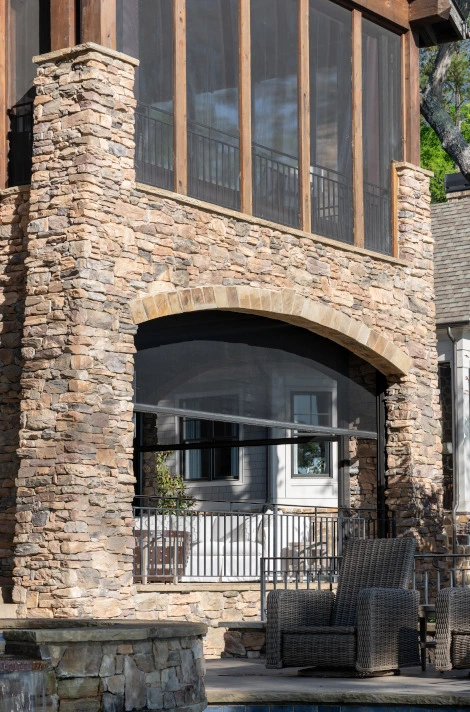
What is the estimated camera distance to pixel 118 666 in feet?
28.3

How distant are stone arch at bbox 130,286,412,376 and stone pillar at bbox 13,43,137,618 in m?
0.59

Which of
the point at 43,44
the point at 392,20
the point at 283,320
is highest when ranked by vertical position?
the point at 392,20

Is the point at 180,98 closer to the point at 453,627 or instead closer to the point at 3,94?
the point at 3,94

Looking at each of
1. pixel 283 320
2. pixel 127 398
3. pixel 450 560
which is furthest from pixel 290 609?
pixel 450 560

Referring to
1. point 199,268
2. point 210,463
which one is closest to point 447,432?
point 210,463

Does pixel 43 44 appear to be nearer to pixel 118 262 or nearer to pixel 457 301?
pixel 118 262

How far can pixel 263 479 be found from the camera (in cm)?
2308

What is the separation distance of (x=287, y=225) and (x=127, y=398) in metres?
3.79

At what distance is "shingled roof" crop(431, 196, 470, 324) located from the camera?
A: 22.3 m

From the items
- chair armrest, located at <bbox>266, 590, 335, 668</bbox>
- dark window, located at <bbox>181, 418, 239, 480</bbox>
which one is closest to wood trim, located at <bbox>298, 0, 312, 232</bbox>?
chair armrest, located at <bbox>266, 590, 335, 668</bbox>

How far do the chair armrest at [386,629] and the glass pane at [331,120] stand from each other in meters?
7.10

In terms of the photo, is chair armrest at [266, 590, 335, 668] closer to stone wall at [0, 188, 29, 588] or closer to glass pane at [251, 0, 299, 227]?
stone wall at [0, 188, 29, 588]

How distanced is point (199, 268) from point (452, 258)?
9.37 meters

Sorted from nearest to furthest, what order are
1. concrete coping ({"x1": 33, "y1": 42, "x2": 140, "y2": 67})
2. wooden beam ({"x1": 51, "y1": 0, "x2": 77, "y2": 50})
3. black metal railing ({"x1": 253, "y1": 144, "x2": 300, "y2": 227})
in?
concrete coping ({"x1": 33, "y1": 42, "x2": 140, "y2": 67}) → wooden beam ({"x1": 51, "y1": 0, "x2": 77, "y2": 50}) → black metal railing ({"x1": 253, "y1": 144, "x2": 300, "y2": 227})
